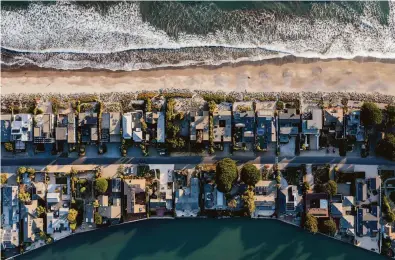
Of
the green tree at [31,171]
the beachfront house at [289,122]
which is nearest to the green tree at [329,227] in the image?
the beachfront house at [289,122]

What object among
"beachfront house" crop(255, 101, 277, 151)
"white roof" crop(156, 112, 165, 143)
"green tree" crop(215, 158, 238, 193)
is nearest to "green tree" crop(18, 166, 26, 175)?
"white roof" crop(156, 112, 165, 143)

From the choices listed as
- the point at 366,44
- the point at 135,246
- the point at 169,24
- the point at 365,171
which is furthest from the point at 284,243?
the point at 169,24

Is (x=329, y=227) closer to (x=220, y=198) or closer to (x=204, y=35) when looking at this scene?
(x=220, y=198)

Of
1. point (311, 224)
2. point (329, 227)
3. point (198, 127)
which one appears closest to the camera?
point (311, 224)

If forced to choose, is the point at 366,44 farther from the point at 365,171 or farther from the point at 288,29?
the point at 365,171

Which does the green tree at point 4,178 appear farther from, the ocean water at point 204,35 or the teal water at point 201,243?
the ocean water at point 204,35

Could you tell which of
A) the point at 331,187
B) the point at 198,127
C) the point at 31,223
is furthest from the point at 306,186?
the point at 31,223
